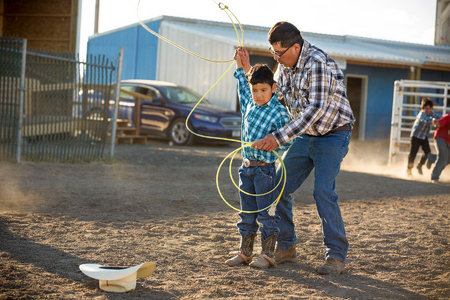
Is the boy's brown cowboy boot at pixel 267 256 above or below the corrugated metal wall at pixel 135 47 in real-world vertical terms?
below

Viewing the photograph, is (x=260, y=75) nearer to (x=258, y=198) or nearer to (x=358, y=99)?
(x=258, y=198)

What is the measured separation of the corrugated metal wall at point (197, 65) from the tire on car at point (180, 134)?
3.73 meters

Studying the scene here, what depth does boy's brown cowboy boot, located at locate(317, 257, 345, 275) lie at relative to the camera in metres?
4.70

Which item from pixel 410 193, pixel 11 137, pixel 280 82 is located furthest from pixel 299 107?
pixel 11 137

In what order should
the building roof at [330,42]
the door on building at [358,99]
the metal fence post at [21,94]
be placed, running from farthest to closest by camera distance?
the door on building at [358,99], the building roof at [330,42], the metal fence post at [21,94]

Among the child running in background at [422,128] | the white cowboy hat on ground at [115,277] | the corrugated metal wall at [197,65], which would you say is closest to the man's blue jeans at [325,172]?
the white cowboy hat on ground at [115,277]

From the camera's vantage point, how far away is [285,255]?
5035 mm

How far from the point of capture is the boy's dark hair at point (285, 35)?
4.57 m

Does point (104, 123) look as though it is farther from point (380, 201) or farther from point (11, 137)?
point (380, 201)

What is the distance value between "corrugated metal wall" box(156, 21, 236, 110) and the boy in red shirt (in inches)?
371

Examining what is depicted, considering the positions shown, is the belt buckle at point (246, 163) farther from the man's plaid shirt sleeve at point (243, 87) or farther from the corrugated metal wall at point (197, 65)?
the corrugated metal wall at point (197, 65)

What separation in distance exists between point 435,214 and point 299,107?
3.69 m

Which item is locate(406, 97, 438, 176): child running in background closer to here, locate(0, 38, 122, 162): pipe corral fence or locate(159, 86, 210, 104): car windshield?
locate(0, 38, 122, 162): pipe corral fence

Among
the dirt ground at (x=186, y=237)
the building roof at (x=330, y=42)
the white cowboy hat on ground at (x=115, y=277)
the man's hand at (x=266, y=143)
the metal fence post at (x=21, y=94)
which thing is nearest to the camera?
the white cowboy hat on ground at (x=115, y=277)
